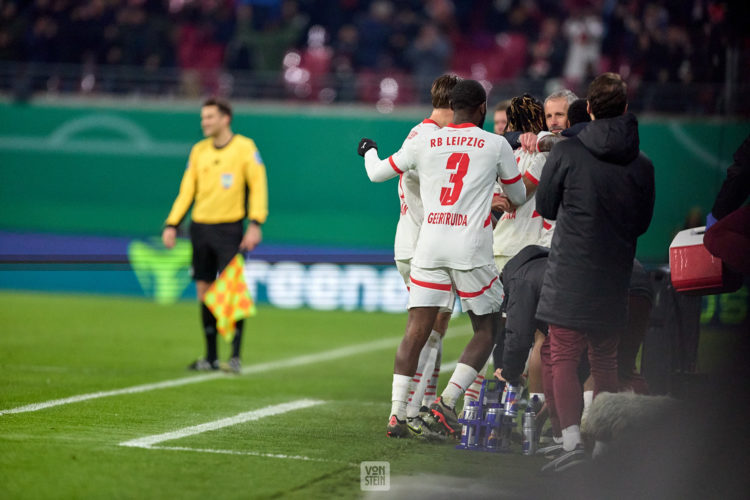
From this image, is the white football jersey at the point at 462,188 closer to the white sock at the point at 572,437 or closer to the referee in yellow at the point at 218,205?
the white sock at the point at 572,437

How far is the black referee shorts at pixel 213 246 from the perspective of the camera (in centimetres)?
1038

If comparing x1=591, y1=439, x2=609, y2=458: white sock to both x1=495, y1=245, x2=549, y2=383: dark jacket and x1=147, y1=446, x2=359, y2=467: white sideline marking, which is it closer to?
x1=495, y1=245, x2=549, y2=383: dark jacket

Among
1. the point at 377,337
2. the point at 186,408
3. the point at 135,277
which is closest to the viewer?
the point at 186,408

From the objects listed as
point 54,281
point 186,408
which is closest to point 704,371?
point 186,408

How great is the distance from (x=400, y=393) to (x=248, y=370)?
4.06 metres

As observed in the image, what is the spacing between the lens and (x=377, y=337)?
536 inches

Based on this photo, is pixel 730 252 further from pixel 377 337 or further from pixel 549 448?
pixel 377 337

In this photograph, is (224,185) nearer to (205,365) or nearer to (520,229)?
(205,365)

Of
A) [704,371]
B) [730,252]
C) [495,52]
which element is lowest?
[704,371]

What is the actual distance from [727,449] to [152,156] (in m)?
13.3

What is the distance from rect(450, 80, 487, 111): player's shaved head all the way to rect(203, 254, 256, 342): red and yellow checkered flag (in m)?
4.16

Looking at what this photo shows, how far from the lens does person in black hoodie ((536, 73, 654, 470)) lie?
596 cm

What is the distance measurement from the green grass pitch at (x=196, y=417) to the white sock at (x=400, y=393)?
0.56 feet

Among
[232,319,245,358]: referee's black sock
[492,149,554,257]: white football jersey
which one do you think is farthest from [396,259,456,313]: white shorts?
[232,319,245,358]: referee's black sock
